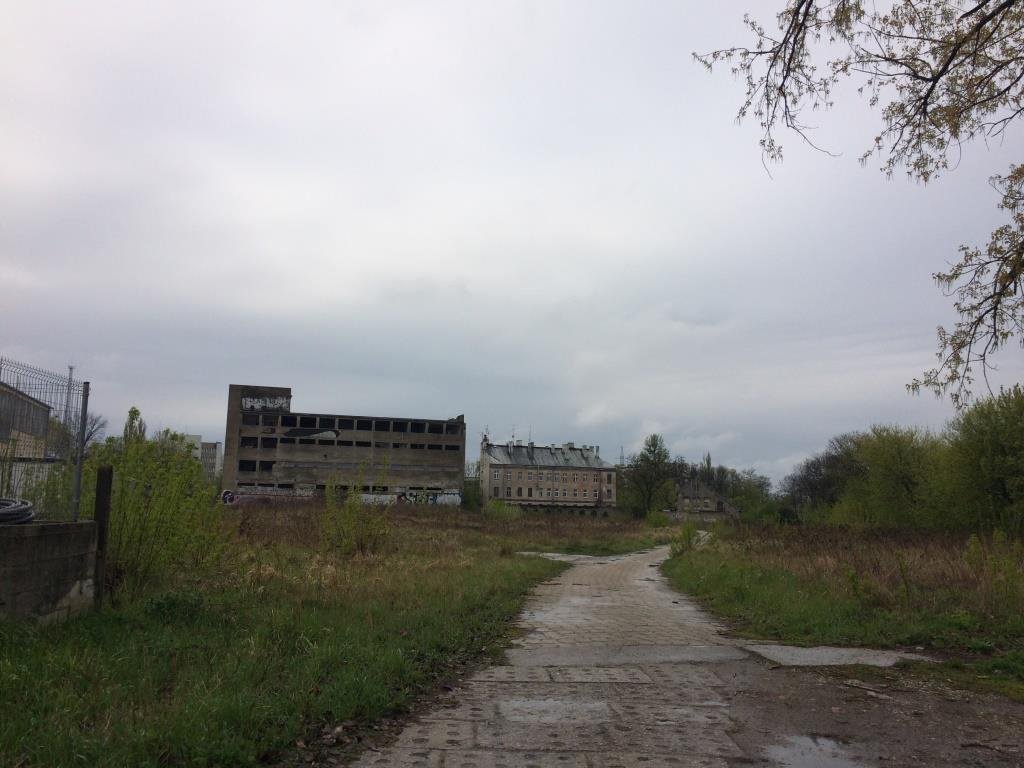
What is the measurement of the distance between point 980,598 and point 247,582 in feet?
36.7

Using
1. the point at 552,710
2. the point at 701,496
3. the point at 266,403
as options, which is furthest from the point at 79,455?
the point at 701,496

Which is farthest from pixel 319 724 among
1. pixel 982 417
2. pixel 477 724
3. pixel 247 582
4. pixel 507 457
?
pixel 507 457

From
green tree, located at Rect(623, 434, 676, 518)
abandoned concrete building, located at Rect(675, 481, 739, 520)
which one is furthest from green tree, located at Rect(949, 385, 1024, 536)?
abandoned concrete building, located at Rect(675, 481, 739, 520)

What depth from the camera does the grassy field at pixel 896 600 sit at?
898cm

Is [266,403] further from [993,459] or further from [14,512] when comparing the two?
[14,512]

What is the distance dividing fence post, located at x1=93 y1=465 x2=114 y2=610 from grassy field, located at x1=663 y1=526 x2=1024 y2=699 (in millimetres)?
8891

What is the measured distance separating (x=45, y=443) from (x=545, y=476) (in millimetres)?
108635

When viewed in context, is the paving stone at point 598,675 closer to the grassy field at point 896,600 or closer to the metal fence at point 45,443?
the grassy field at point 896,600

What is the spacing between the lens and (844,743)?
5.44m

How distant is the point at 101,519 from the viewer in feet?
31.6

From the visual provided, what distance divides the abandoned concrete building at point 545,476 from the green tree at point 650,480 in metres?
30.2

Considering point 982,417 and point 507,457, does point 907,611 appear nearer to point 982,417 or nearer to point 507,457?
point 982,417

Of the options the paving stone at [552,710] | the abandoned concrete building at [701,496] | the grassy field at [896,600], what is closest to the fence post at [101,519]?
the paving stone at [552,710]

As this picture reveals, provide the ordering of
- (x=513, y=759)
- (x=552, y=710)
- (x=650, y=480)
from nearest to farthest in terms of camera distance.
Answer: (x=513, y=759), (x=552, y=710), (x=650, y=480)
